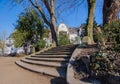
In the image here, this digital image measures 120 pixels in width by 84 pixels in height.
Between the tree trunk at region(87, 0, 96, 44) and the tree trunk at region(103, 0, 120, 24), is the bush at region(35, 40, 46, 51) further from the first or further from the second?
the tree trunk at region(103, 0, 120, 24)

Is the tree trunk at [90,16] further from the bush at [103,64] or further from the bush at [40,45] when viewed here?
the bush at [40,45]

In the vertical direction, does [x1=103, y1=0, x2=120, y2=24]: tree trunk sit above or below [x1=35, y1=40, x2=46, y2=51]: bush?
above

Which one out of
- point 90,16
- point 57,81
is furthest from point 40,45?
point 57,81

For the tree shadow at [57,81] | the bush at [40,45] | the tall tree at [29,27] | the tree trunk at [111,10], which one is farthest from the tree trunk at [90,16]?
the tall tree at [29,27]

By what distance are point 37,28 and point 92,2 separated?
1627cm

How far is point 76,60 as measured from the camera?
874 centimetres

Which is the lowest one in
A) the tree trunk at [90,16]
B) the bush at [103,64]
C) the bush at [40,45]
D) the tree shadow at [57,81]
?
the tree shadow at [57,81]

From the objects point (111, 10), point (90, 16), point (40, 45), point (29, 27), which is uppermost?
point (29, 27)

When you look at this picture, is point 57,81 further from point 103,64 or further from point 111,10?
point 111,10

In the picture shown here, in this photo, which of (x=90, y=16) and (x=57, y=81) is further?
(x=90, y=16)

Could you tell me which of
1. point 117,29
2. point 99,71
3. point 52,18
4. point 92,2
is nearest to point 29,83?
point 99,71

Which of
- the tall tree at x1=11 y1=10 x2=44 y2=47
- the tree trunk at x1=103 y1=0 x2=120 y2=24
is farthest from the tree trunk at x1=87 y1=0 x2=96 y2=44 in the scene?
the tall tree at x1=11 y1=10 x2=44 y2=47

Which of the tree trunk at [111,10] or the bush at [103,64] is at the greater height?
the tree trunk at [111,10]

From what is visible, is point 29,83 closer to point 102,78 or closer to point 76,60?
point 76,60
